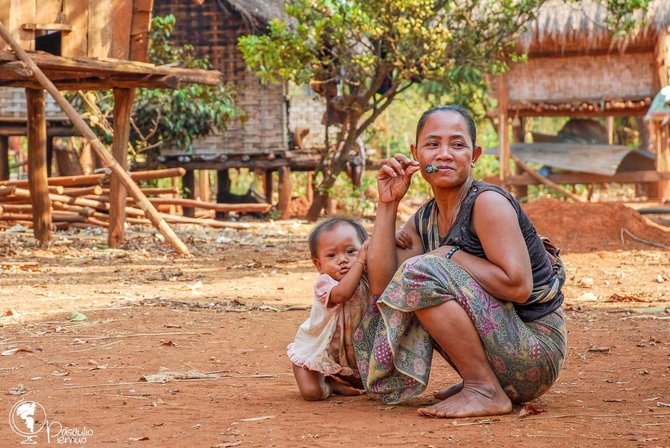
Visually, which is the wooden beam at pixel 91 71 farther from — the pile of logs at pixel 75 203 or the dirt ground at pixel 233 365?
the pile of logs at pixel 75 203

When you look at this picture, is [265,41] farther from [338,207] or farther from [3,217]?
[338,207]

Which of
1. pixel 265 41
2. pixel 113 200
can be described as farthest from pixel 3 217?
pixel 265 41

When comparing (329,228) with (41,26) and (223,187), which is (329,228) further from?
A: (223,187)

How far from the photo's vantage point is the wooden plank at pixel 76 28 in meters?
11.4

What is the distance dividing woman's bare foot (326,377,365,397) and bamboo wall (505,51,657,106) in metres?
15.5

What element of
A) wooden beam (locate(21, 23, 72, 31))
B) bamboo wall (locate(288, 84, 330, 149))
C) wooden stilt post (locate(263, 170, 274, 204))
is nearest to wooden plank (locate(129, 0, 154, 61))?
wooden beam (locate(21, 23, 72, 31))

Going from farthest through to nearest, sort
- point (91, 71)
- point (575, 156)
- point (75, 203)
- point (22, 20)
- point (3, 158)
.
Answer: point (575, 156) → point (3, 158) → point (75, 203) → point (22, 20) → point (91, 71)

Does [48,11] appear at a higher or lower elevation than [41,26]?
higher

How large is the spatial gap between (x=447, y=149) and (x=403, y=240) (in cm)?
44

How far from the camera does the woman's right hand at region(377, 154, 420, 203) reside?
3.80 m

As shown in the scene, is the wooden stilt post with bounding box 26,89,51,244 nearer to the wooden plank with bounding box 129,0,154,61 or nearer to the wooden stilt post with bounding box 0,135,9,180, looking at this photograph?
the wooden plank with bounding box 129,0,154,61

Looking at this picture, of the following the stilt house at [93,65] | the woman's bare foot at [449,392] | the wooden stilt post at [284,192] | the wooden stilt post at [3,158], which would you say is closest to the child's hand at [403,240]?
the woman's bare foot at [449,392]

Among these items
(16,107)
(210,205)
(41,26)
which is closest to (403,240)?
(41,26)

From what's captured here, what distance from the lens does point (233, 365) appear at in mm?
5059
